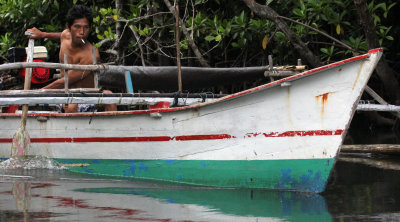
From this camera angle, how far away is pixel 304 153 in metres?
5.42

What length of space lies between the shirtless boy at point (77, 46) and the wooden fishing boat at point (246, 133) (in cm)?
84

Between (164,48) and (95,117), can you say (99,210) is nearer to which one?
(95,117)

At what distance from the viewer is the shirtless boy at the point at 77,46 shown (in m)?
7.05

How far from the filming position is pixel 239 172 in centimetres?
562

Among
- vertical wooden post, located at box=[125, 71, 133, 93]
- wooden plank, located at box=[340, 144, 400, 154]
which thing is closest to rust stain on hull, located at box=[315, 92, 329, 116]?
vertical wooden post, located at box=[125, 71, 133, 93]

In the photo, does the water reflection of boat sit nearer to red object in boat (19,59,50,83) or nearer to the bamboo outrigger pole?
the bamboo outrigger pole

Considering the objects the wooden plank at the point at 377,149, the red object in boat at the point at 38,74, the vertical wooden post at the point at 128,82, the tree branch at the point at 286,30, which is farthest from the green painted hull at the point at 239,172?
the tree branch at the point at 286,30

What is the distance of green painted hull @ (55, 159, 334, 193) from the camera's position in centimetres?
540

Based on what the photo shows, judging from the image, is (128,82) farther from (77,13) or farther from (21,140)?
(21,140)

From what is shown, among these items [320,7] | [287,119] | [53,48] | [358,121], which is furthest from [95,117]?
[358,121]

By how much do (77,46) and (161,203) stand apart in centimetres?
278

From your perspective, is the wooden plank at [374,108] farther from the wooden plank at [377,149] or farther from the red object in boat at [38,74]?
the red object in boat at [38,74]

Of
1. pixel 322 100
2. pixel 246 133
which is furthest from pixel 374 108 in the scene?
pixel 246 133

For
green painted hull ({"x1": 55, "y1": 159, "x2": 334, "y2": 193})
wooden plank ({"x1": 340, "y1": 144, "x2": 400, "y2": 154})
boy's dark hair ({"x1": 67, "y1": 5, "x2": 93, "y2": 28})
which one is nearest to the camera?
green painted hull ({"x1": 55, "y1": 159, "x2": 334, "y2": 193})
